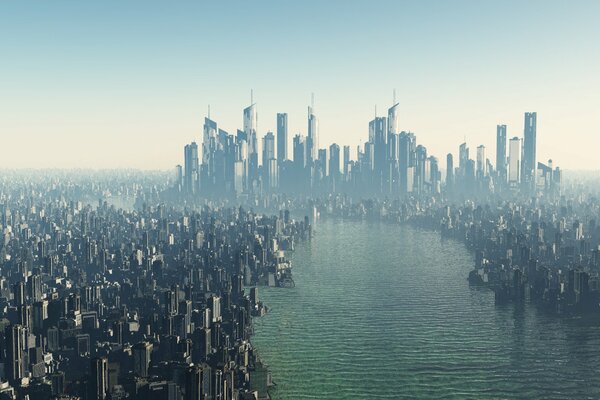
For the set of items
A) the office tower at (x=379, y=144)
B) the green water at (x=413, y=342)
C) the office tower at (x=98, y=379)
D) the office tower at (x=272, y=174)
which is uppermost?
the office tower at (x=379, y=144)

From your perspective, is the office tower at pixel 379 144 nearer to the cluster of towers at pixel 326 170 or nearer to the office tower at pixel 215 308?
the cluster of towers at pixel 326 170

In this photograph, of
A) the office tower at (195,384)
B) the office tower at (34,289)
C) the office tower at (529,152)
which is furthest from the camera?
the office tower at (529,152)

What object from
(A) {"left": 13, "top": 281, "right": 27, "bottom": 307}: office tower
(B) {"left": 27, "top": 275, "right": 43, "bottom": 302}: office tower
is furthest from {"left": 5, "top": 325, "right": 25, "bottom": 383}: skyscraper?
(B) {"left": 27, "top": 275, "right": 43, "bottom": 302}: office tower

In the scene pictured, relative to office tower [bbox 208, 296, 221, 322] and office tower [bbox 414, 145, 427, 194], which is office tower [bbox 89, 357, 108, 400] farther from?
office tower [bbox 414, 145, 427, 194]

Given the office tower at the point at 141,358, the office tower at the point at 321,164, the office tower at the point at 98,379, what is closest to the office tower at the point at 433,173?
the office tower at the point at 321,164

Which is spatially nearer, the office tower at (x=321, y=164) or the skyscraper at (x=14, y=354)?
the skyscraper at (x=14, y=354)

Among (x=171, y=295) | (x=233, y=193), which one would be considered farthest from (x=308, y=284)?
(x=233, y=193)

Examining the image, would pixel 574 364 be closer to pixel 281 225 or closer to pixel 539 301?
pixel 539 301
